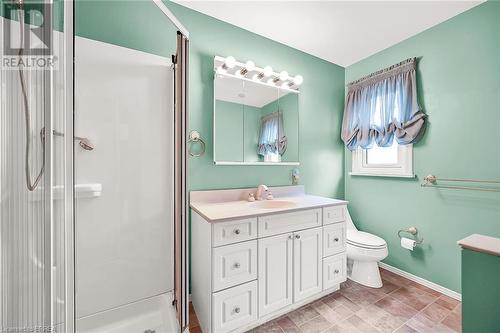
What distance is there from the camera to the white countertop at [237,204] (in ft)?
4.51

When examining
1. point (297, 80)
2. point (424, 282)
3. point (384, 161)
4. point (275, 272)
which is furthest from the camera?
point (384, 161)

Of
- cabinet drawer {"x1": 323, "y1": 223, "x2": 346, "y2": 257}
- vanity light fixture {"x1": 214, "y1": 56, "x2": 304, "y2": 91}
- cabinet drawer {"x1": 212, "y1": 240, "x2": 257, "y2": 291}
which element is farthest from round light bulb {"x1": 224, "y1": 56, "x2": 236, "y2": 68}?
cabinet drawer {"x1": 323, "y1": 223, "x2": 346, "y2": 257}

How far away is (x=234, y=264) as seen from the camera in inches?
52.3

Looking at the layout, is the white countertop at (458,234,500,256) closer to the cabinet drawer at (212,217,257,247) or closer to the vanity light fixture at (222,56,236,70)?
the cabinet drawer at (212,217,257,247)

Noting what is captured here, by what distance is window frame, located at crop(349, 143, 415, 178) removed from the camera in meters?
2.09

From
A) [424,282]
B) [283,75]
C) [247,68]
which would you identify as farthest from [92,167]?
[424,282]

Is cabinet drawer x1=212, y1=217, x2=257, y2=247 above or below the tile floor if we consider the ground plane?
above

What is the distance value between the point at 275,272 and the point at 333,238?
67 cm

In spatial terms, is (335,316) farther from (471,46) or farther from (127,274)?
(471,46)

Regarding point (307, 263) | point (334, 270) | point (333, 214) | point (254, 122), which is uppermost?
point (254, 122)

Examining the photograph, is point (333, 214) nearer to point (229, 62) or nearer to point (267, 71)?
point (267, 71)

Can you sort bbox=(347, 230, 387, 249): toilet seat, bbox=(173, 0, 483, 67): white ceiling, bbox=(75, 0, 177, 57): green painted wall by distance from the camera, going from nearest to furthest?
bbox=(75, 0, 177, 57): green painted wall < bbox=(173, 0, 483, 67): white ceiling < bbox=(347, 230, 387, 249): toilet seat

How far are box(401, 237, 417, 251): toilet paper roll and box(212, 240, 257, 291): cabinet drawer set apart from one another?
62.6 inches

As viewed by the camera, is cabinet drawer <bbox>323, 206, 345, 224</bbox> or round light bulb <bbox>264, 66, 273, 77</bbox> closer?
cabinet drawer <bbox>323, 206, 345, 224</bbox>
